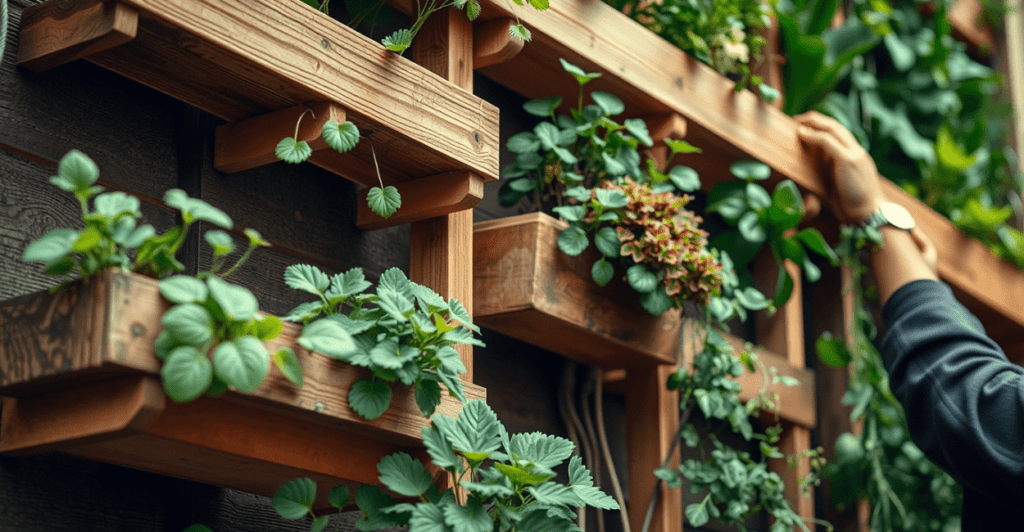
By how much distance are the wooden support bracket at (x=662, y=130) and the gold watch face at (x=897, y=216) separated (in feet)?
1.52

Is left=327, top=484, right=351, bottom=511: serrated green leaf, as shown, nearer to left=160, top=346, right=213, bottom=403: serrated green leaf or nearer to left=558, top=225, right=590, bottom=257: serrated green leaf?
left=160, top=346, right=213, bottom=403: serrated green leaf

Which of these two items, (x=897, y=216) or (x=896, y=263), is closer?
(x=896, y=263)

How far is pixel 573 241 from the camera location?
1.66 metres

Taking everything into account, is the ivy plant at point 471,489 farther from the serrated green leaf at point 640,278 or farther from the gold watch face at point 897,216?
the gold watch face at point 897,216

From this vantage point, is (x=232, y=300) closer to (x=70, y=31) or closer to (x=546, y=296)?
(x=70, y=31)

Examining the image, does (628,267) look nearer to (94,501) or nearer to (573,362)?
(573,362)

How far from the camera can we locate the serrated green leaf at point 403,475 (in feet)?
3.99

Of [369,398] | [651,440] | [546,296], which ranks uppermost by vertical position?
[546,296]

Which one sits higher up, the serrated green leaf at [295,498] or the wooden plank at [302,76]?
the wooden plank at [302,76]

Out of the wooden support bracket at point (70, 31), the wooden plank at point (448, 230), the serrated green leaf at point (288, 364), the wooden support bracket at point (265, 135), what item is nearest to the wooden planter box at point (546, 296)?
the wooden plank at point (448, 230)

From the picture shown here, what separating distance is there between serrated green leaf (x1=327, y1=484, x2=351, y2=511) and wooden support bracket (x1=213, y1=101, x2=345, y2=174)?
419 millimetres

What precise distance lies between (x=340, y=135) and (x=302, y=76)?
82 millimetres

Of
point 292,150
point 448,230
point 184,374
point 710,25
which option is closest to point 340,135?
point 292,150

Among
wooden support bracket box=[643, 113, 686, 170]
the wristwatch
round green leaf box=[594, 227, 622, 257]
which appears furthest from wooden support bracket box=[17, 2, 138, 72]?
the wristwatch
